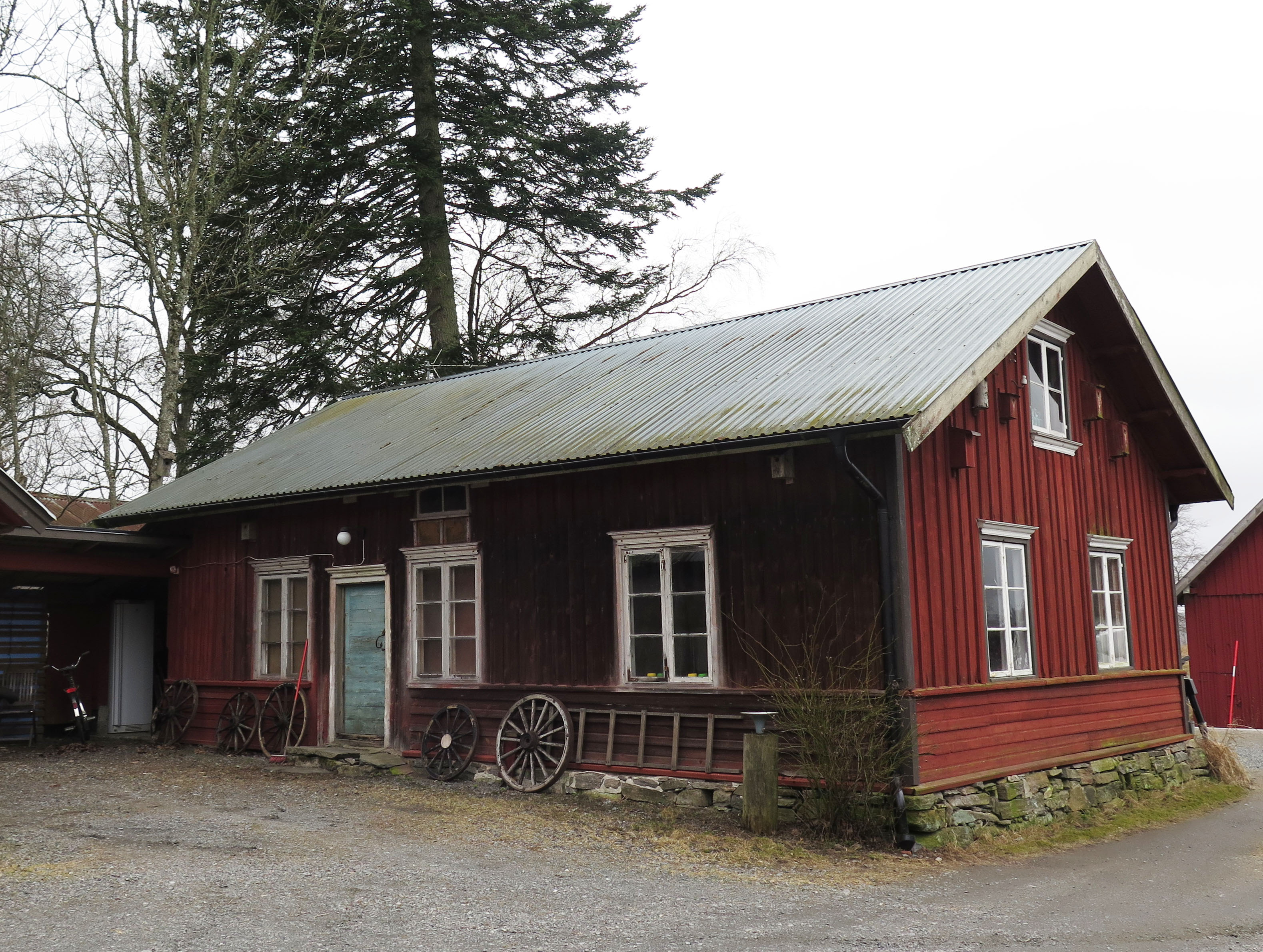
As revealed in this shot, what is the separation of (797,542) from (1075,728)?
3.88 meters

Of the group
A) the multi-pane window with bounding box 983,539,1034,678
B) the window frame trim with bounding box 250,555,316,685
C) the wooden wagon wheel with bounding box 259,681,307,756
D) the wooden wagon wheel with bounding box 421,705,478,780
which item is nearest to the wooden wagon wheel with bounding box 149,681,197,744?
the window frame trim with bounding box 250,555,316,685

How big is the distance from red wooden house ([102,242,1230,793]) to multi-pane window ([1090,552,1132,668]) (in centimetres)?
4

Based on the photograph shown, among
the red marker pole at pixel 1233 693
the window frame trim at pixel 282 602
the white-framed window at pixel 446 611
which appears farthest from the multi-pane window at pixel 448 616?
the red marker pole at pixel 1233 693

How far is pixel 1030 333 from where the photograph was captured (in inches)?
490

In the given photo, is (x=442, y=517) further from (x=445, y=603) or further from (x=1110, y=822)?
(x=1110, y=822)

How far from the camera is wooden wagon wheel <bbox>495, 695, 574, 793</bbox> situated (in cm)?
1188

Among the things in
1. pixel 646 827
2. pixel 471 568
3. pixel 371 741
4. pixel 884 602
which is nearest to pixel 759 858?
pixel 646 827

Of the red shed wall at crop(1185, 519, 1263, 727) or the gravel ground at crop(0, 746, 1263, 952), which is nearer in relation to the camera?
the gravel ground at crop(0, 746, 1263, 952)

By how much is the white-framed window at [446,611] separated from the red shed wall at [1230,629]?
622 inches

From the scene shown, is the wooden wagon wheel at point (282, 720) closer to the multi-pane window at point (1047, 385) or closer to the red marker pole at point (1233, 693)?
the multi-pane window at point (1047, 385)

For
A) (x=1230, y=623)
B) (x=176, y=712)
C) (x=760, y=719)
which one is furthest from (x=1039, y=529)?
(x=1230, y=623)

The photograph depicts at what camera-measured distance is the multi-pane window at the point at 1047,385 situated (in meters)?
12.6

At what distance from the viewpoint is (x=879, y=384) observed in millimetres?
10344

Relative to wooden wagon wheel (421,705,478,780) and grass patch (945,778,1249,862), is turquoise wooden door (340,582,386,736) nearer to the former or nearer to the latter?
wooden wagon wheel (421,705,478,780)
